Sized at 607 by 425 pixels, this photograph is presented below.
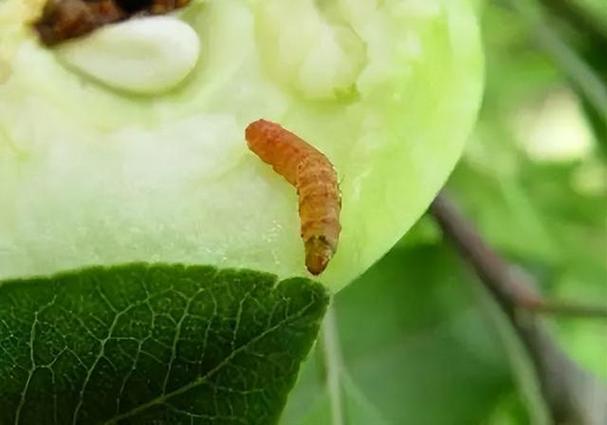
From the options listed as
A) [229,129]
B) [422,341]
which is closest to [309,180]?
[229,129]

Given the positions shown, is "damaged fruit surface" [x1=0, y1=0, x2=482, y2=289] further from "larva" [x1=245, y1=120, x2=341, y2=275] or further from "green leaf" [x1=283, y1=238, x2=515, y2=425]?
"green leaf" [x1=283, y1=238, x2=515, y2=425]

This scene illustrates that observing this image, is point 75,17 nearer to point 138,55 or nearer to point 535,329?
point 138,55

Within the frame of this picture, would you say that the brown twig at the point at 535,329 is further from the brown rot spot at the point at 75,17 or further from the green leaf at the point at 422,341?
the brown rot spot at the point at 75,17

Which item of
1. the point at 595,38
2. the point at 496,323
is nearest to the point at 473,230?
the point at 496,323

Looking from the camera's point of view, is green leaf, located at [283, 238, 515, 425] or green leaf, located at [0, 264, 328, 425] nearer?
green leaf, located at [0, 264, 328, 425]

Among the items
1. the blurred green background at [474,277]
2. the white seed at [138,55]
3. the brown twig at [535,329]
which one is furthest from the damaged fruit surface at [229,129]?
the brown twig at [535,329]

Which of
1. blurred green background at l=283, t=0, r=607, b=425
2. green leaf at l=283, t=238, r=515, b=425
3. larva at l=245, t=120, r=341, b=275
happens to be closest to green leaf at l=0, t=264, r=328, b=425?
larva at l=245, t=120, r=341, b=275

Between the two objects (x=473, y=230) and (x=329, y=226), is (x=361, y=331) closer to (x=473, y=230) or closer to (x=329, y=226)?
(x=473, y=230)
